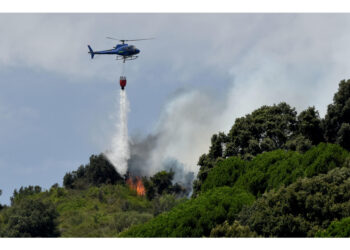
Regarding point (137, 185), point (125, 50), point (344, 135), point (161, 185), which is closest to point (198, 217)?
point (344, 135)

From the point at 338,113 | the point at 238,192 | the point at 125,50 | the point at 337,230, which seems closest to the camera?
the point at 337,230

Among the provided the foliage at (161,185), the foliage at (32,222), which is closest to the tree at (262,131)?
the foliage at (32,222)

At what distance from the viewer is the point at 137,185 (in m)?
135

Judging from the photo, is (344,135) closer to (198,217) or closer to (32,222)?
(198,217)

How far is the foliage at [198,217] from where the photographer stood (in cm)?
5906

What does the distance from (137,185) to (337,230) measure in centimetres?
8862

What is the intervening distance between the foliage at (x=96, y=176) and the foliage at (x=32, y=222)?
35821 mm

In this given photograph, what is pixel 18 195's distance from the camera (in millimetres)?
130750

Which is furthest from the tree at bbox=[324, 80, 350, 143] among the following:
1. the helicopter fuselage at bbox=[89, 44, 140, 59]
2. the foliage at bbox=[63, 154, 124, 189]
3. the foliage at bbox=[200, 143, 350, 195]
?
the foliage at bbox=[63, 154, 124, 189]

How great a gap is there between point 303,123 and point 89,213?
44460mm

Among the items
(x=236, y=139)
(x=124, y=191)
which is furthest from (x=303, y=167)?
(x=124, y=191)

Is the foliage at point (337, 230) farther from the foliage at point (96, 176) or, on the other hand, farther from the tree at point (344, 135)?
the foliage at point (96, 176)

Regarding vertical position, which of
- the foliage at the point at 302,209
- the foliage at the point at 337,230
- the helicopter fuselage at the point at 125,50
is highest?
the helicopter fuselage at the point at 125,50

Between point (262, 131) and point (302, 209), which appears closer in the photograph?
point (302, 209)
